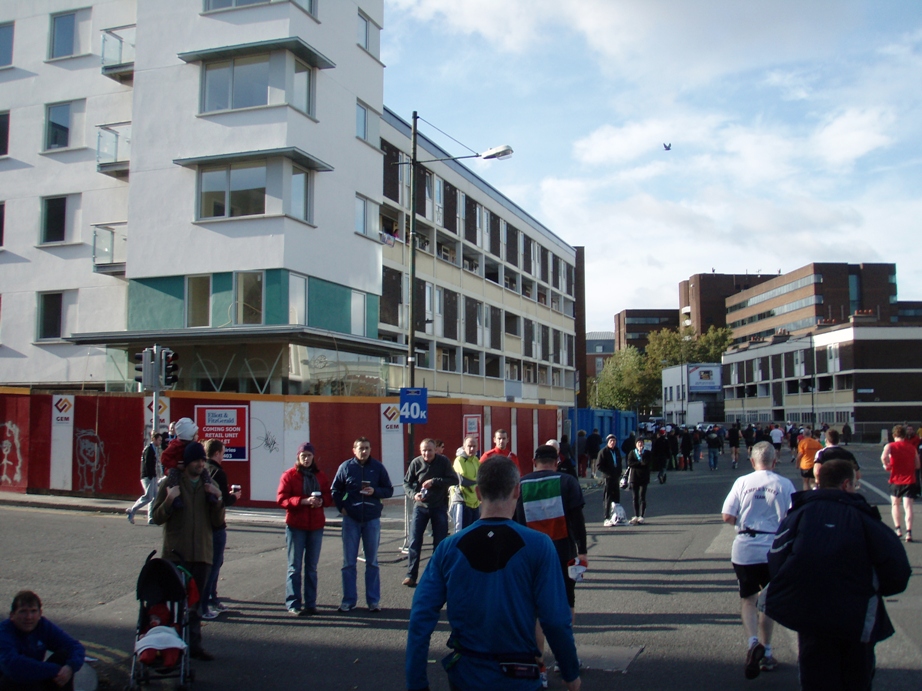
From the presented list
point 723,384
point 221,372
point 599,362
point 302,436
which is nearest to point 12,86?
point 221,372

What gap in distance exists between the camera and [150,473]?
15.1m

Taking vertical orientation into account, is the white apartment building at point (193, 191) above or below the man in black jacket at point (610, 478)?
above

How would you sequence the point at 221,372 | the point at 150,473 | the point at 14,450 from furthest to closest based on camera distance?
the point at 221,372 < the point at 14,450 < the point at 150,473

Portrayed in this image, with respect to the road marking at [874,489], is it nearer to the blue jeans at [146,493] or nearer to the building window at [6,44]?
the blue jeans at [146,493]

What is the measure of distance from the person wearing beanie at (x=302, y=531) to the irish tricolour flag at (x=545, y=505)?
2.67 meters

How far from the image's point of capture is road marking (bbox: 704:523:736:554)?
1212cm

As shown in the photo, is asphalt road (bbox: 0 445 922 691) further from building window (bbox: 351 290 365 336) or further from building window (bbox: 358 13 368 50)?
building window (bbox: 358 13 368 50)

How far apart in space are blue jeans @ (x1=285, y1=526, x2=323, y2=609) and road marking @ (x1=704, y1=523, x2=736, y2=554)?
6.30 meters

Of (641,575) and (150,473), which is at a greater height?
(150,473)

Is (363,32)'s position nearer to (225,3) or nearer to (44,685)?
(225,3)

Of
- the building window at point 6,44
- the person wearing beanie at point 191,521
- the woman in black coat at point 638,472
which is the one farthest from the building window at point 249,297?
the person wearing beanie at point 191,521

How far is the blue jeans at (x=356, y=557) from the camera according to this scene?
28.1ft

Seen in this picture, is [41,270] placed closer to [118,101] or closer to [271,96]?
[118,101]

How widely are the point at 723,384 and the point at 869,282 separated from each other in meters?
21.6
